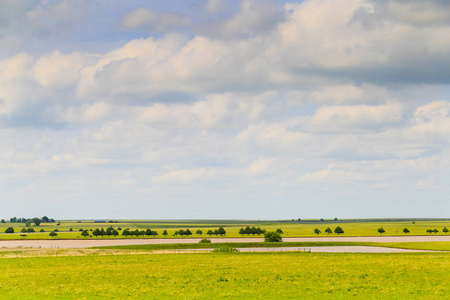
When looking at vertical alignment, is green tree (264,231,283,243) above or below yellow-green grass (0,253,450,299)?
below

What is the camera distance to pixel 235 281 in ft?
130

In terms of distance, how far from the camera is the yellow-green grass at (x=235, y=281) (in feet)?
109

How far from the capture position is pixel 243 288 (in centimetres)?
3584

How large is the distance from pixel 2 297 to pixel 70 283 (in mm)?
7408

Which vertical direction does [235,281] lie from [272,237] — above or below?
above

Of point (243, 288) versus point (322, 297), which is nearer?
point (322, 297)

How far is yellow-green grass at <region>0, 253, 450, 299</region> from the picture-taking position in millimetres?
33219

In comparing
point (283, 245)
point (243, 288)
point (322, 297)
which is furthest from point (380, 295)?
point (283, 245)

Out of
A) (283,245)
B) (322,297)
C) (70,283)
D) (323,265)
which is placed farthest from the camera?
(283,245)

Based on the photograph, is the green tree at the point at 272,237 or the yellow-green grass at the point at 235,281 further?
the green tree at the point at 272,237

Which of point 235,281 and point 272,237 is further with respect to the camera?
point 272,237

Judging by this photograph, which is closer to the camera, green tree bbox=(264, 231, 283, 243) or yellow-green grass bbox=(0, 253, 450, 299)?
yellow-green grass bbox=(0, 253, 450, 299)

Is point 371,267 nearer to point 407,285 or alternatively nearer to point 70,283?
point 407,285

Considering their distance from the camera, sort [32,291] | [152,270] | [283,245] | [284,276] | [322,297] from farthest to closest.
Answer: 1. [283,245]
2. [152,270]
3. [284,276]
4. [32,291]
5. [322,297]
